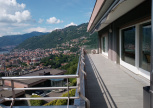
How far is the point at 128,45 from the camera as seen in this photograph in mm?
6473

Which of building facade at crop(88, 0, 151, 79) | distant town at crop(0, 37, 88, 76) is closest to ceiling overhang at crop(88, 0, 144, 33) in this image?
building facade at crop(88, 0, 151, 79)

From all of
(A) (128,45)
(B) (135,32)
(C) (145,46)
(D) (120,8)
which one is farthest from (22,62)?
(C) (145,46)

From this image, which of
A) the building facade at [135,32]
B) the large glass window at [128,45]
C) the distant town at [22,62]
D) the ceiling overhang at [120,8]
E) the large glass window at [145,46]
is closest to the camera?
the ceiling overhang at [120,8]

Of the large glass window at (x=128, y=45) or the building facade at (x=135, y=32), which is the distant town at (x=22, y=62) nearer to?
the large glass window at (x=128, y=45)

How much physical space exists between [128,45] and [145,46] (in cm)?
182

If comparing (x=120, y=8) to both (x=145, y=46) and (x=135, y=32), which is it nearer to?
(x=135, y=32)

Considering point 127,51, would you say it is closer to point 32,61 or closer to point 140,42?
point 140,42

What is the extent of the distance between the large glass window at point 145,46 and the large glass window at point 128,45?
2.52 feet

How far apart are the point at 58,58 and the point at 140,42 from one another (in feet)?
170

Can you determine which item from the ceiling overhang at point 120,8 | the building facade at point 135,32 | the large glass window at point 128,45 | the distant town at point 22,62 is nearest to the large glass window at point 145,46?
the building facade at point 135,32

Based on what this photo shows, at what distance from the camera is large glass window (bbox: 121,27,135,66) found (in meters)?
5.86

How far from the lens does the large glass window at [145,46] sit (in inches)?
172


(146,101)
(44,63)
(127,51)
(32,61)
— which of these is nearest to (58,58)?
(44,63)

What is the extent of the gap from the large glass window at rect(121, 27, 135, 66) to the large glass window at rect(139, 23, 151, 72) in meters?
Answer: 0.77
